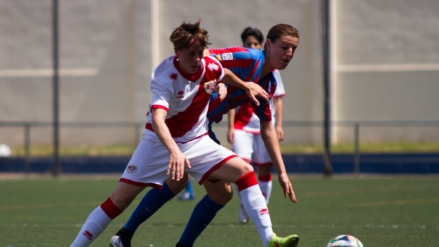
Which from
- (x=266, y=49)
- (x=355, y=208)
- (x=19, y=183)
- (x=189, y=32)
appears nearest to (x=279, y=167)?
(x=266, y=49)

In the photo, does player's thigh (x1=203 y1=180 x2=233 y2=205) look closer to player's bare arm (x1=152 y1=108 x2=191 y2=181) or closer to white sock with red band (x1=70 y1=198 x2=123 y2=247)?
player's bare arm (x1=152 y1=108 x2=191 y2=181)

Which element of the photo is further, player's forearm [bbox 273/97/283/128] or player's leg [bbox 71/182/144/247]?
player's forearm [bbox 273/97/283/128]

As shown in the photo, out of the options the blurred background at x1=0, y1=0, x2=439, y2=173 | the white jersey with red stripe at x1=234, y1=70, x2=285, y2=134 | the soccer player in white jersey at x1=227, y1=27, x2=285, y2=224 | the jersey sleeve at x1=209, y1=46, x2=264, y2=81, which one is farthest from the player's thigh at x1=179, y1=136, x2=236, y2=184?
the blurred background at x1=0, y1=0, x2=439, y2=173

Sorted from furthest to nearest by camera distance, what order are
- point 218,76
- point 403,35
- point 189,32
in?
point 403,35, point 218,76, point 189,32

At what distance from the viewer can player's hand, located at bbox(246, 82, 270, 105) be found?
5.62 metres

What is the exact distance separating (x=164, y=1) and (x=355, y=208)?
53.8ft

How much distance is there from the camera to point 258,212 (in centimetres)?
538

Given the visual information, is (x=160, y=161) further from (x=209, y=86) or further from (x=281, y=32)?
(x=281, y=32)

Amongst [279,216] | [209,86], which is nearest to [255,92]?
[209,86]

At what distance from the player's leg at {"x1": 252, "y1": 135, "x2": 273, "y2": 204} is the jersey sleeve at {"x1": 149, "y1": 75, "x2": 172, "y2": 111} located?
392 cm

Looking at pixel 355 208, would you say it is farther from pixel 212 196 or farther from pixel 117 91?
pixel 117 91

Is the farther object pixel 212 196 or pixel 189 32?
pixel 212 196

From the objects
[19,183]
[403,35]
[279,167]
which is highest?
[403,35]

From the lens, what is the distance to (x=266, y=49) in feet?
19.6
